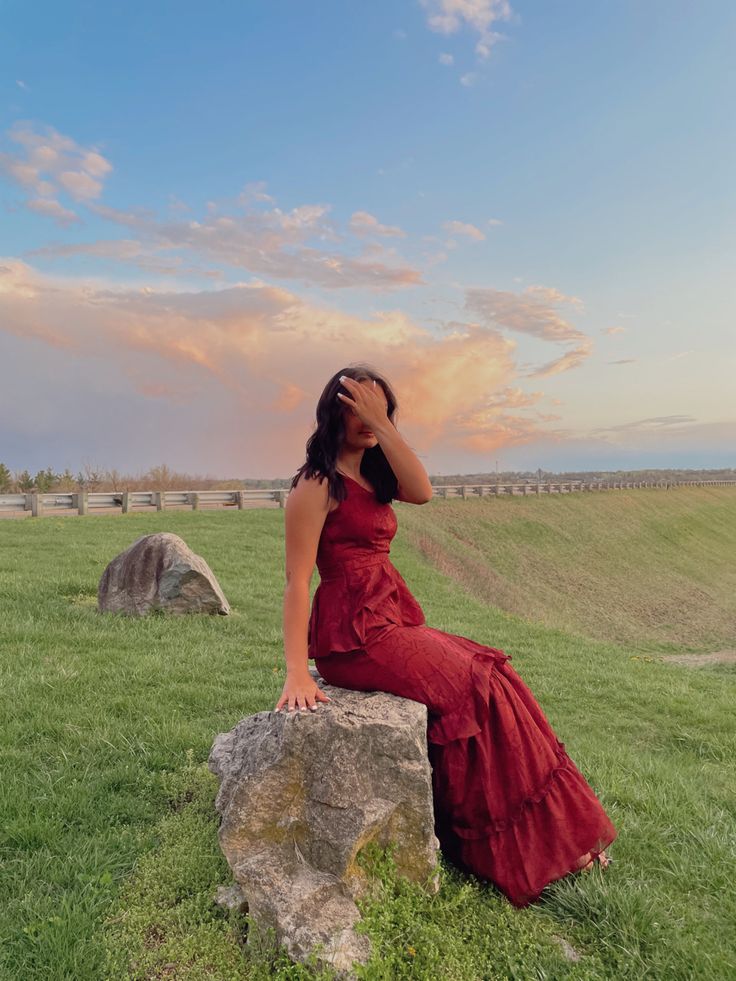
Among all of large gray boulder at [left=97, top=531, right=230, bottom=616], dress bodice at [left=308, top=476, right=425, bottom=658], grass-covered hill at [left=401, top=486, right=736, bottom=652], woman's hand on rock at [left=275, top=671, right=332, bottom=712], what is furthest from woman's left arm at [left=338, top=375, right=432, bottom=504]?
grass-covered hill at [left=401, top=486, right=736, bottom=652]

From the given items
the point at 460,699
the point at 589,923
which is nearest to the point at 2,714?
the point at 460,699

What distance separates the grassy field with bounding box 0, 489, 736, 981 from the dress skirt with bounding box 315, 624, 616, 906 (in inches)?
8.2

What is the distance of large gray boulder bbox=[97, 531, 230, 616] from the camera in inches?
390

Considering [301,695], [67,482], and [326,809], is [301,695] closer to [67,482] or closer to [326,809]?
[326,809]

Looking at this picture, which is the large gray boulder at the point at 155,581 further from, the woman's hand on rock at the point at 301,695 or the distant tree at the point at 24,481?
the distant tree at the point at 24,481

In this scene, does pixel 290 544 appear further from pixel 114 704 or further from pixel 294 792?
pixel 114 704

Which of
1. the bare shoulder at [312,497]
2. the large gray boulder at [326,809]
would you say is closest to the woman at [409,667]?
Result: the bare shoulder at [312,497]

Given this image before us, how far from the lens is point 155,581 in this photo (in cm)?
1006

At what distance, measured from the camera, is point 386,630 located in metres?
3.54

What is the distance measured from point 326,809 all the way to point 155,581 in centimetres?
750

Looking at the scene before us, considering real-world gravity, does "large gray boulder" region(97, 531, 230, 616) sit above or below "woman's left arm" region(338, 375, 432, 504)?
below

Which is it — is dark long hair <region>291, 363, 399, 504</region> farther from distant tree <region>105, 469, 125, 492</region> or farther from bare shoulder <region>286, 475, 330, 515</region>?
distant tree <region>105, 469, 125, 492</region>

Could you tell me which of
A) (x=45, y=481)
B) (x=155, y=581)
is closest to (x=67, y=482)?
(x=45, y=481)

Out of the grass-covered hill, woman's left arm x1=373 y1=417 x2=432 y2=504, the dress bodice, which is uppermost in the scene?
woman's left arm x1=373 y1=417 x2=432 y2=504
